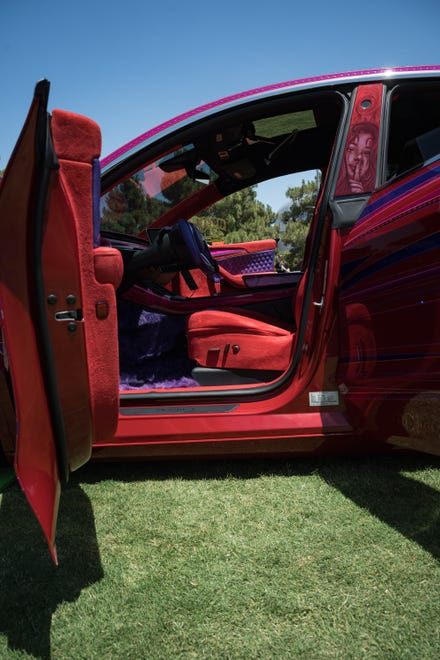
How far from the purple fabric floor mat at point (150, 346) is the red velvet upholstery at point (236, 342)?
28 cm

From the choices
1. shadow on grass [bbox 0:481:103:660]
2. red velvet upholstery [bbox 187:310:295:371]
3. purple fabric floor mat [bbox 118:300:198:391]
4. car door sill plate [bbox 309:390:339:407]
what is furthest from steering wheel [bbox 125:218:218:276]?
shadow on grass [bbox 0:481:103:660]

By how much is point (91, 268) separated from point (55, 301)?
0.47ft

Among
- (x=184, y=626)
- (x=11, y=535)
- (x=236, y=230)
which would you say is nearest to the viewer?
(x=184, y=626)

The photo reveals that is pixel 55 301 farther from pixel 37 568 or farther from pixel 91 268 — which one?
pixel 37 568

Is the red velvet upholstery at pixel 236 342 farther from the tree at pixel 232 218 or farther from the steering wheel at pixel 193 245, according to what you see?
the tree at pixel 232 218

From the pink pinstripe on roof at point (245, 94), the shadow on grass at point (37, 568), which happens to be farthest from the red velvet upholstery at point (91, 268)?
the pink pinstripe on roof at point (245, 94)

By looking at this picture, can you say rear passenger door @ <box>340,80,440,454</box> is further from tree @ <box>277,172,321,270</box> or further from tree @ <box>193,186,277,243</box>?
tree @ <box>277,172,321,270</box>

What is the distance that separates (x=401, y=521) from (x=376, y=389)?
1.50ft

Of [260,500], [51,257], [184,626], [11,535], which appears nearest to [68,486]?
[11,535]

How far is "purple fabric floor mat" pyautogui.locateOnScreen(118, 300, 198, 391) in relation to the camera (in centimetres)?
240

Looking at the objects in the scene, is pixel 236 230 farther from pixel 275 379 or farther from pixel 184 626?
pixel 184 626

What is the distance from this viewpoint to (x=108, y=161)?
190 centimetres

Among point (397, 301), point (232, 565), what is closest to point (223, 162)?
point (397, 301)

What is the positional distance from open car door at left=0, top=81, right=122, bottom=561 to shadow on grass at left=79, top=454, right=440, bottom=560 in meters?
0.64
